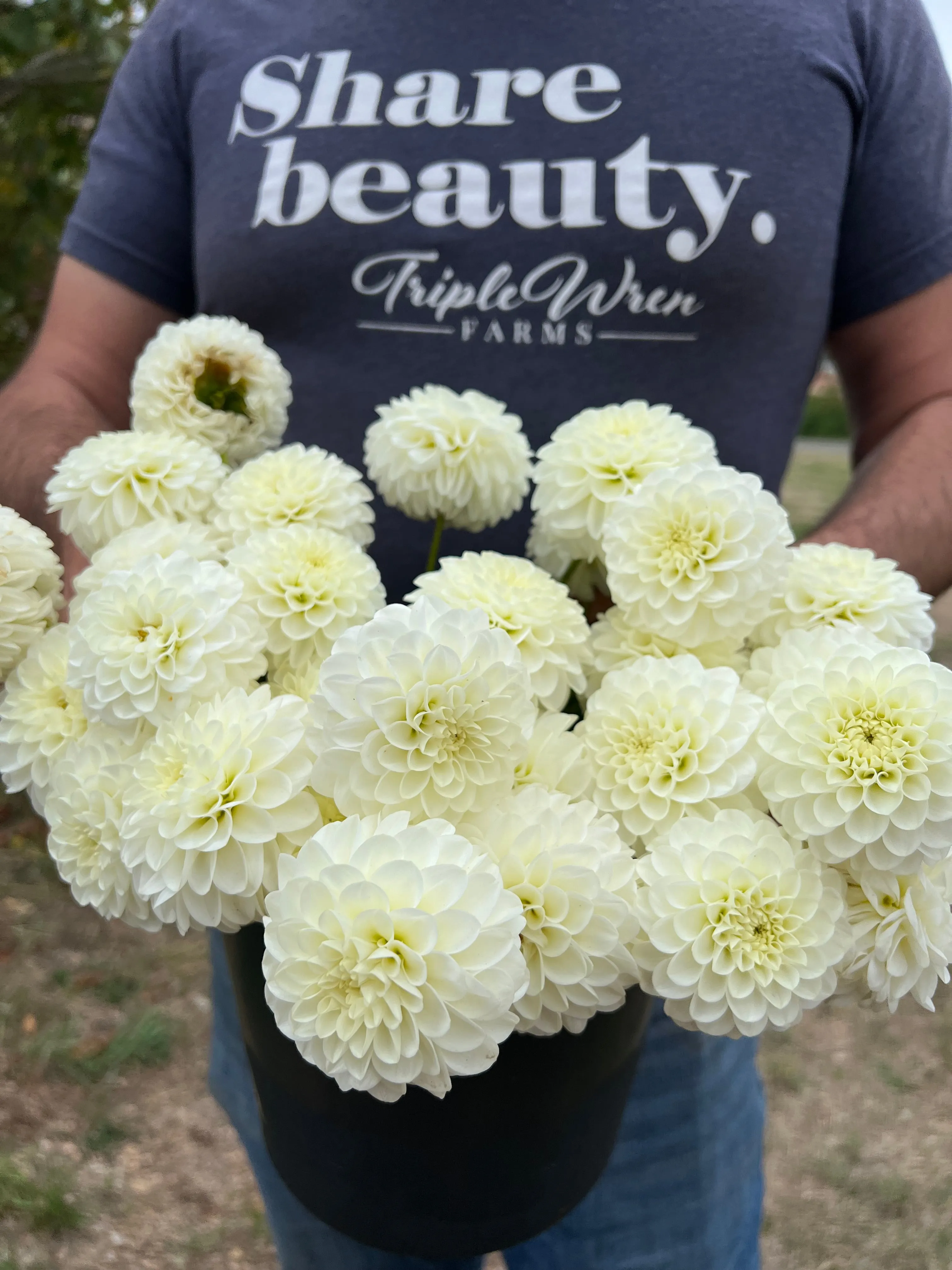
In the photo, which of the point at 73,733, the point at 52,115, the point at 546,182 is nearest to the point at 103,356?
the point at 546,182

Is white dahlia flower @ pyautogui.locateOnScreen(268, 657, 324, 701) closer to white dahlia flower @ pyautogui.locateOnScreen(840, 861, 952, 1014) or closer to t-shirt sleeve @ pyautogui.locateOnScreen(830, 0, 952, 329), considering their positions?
white dahlia flower @ pyautogui.locateOnScreen(840, 861, 952, 1014)

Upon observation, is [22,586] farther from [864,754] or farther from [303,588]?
[864,754]

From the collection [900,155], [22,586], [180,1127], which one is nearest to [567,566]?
[22,586]

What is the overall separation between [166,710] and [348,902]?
0.53 ft

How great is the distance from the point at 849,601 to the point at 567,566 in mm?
186

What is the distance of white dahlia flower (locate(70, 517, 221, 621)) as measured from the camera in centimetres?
56

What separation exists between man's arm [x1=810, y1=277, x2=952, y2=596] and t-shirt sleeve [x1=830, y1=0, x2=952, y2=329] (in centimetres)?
4

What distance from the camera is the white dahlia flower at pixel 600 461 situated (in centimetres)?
61

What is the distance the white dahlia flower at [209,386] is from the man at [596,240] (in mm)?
287

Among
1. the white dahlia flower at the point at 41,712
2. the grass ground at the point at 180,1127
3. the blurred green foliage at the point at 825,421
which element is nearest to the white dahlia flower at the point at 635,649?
the white dahlia flower at the point at 41,712

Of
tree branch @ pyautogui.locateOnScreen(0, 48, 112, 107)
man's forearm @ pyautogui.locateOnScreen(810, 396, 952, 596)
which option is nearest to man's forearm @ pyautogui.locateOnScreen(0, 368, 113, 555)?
man's forearm @ pyautogui.locateOnScreen(810, 396, 952, 596)

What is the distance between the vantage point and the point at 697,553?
0.53m

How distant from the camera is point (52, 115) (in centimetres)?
214

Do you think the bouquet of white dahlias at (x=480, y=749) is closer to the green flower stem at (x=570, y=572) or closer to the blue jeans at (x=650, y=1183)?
the green flower stem at (x=570, y=572)
